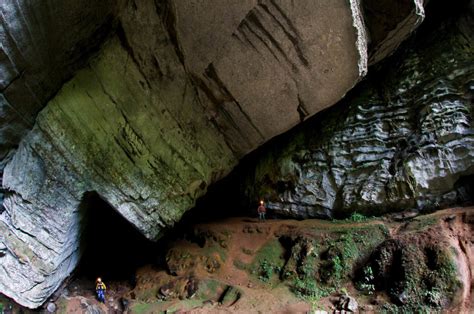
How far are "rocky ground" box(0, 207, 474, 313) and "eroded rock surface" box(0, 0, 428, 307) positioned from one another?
5.91ft

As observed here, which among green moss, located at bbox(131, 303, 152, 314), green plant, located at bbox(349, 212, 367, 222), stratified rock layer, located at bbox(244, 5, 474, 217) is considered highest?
stratified rock layer, located at bbox(244, 5, 474, 217)

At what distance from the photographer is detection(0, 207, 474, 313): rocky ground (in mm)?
6707

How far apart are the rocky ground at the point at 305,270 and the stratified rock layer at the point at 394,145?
1.97 feet

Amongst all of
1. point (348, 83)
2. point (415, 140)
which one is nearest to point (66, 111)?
point (348, 83)

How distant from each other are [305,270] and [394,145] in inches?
150

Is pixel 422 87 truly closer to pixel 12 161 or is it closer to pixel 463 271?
pixel 463 271

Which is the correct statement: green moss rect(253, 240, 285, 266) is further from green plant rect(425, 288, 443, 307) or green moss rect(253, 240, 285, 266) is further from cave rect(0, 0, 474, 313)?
green plant rect(425, 288, 443, 307)

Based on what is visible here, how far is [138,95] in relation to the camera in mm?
7363

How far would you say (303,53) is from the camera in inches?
263

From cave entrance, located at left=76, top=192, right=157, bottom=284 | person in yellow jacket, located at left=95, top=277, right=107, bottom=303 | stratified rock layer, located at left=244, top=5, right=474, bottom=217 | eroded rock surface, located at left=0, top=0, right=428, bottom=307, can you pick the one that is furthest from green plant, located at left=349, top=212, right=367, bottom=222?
person in yellow jacket, located at left=95, top=277, right=107, bottom=303

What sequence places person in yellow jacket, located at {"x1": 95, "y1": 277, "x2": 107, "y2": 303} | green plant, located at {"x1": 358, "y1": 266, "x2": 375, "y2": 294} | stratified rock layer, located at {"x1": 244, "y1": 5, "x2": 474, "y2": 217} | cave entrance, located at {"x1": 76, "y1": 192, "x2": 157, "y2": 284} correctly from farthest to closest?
cave entrance, located at {"x1": 76, "y1": 192, "x2": 157, "y2": 284} < person in yellow jacket, located at {"x1": 95, "y1": 277, "x2": 107, "y2": 303} < stratified rock layer, located at {"x1": 244, "y1": 5, "x2": 474, "y2": 217} < green plant, located at {"x1": 358, "y1": 266, "x2": 375, "y2": 294}

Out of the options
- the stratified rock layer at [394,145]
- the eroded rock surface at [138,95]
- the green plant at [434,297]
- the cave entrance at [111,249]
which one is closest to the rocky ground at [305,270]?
the green plant at [434,297]

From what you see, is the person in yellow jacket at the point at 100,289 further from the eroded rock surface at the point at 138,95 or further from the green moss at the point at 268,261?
the green moss at the point at 268,261

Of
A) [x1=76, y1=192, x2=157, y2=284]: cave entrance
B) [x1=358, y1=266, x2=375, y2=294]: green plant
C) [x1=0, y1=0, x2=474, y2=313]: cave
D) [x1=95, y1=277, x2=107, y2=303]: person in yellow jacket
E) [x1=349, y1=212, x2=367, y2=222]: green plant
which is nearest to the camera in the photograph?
[x1=0, y1=0, x2=474, y2=313]: cave
